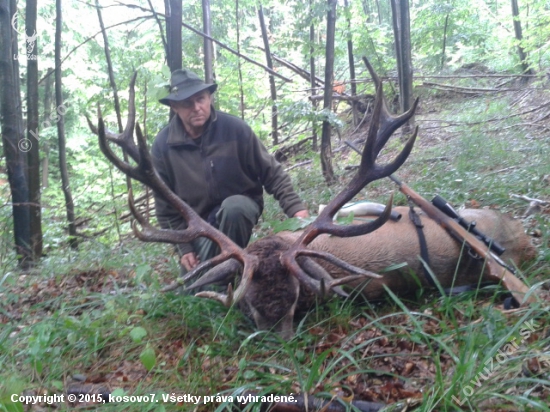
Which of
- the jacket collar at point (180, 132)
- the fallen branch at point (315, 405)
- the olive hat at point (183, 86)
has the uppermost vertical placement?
the olive hat at point (183, 86)

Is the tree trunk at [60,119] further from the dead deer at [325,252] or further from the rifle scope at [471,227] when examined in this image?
the rifle scope at [471,227]

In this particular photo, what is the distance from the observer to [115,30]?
34.8 ft

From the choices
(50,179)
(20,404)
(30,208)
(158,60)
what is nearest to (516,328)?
(20,404)

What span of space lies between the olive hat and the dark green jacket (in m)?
0.26

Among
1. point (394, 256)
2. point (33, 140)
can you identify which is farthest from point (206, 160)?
point (33, 140)

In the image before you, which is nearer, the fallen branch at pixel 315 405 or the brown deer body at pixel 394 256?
the fallen branch at pixel 315 405

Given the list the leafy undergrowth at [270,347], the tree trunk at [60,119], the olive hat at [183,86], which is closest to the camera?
the leafy undergrowth at [270,347]

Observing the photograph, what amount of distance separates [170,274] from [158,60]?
5.35 m

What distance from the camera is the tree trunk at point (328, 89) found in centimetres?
709

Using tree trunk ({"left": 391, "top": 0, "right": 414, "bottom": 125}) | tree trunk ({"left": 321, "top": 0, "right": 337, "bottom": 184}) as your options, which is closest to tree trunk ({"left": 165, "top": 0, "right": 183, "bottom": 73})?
tree trunk ({"left": 321, "top": 0, "right": 337, "bottom": 184})

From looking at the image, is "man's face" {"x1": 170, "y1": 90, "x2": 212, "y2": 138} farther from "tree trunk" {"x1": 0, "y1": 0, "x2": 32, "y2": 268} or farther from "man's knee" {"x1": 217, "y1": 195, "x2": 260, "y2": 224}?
"tree trunk" {"x1": 0, "y1": 0, "x2": 32, "y2": 268}

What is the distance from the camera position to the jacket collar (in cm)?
449

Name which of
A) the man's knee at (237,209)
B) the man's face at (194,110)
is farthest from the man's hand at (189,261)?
the man's face at (194,110)

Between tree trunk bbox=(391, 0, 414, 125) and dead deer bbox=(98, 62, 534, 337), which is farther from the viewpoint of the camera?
tree trunk bbox=(391, 0, 414, 125)
